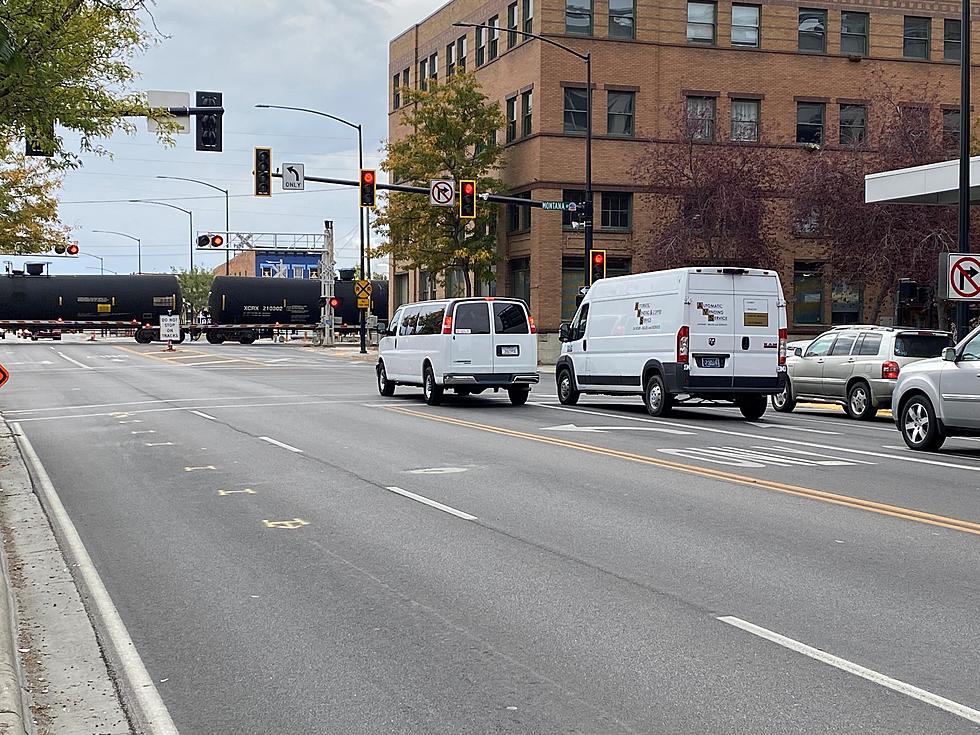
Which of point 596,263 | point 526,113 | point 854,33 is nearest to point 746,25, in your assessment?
point 854,33

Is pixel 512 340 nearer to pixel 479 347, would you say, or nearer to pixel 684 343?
pixel 479 347

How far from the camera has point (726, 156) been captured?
46.1 metres

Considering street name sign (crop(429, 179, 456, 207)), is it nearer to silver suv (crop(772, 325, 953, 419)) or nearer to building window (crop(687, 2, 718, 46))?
building window (crop(687, 2, 718, 46))

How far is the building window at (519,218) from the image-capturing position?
51.8 m

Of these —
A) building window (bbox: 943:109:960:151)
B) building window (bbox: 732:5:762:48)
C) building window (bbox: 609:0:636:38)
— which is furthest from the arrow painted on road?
building window (bbox: 732:5:762:48)

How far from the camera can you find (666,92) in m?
50.6

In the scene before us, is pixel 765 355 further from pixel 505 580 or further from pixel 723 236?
pixel 723 236

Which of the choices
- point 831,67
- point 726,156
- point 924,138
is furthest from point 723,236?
point 831,67

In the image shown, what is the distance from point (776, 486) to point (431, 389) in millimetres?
13498

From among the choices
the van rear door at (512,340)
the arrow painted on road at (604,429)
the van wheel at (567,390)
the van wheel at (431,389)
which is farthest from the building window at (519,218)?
the arrow painted on road at (604,429)

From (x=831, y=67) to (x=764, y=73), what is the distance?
3.06m

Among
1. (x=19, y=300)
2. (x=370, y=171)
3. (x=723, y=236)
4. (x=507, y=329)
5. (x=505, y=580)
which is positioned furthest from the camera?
(x=19, y=300)

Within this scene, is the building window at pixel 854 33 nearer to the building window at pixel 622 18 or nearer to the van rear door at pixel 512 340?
the building window at pixel 622 18

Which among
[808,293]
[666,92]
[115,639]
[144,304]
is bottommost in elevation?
[115,639]
